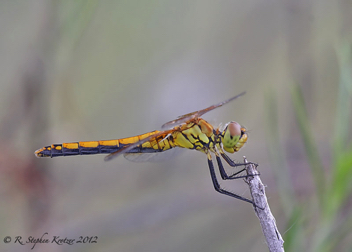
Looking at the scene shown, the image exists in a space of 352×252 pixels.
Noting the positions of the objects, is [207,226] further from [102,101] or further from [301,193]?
[102,101]

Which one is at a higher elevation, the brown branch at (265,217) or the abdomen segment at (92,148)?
the abdomen segment at (92,148)

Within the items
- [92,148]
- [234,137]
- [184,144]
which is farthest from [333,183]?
[92,148]

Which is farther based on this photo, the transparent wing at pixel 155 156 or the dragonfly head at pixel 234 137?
the transparent wing at pixel 155 156

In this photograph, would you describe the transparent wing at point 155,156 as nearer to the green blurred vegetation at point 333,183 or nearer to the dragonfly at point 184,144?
the dragonfly at point 184,144

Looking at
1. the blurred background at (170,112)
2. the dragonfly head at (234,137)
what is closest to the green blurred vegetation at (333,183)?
the blurred background at (170,112)

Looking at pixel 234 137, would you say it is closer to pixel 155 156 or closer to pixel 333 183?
pixel 155 156
